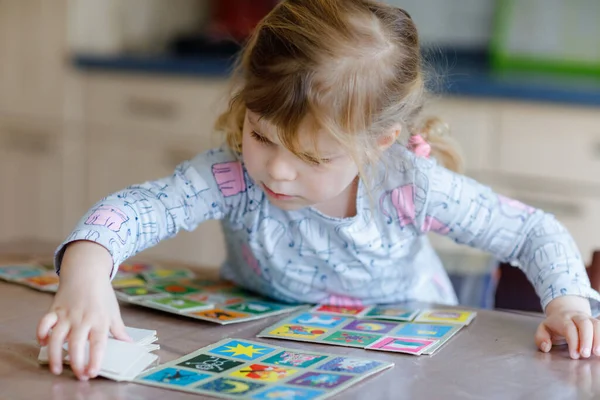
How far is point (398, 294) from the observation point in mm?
1256

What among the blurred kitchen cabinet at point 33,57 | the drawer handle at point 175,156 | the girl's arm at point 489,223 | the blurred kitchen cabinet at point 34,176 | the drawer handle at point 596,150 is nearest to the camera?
the girl's arm at point 489,223

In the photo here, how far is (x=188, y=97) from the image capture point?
107 inches

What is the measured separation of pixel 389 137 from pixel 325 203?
15 centimetres

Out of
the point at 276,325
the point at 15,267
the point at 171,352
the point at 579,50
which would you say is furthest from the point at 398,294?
the point at 579,50

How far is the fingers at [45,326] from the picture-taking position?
85 centimetres

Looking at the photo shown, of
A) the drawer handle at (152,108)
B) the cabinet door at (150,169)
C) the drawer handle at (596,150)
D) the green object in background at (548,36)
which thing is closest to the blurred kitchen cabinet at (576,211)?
the drawer handle at (596,150)

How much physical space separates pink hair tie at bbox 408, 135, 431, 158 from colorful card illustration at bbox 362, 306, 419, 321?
219 mm

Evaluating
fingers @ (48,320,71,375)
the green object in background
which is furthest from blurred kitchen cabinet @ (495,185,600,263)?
fingers @ (48,320,71,375)

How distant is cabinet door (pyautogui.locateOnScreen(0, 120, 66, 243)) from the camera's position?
298 centimetres

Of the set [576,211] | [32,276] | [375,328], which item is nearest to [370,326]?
[375,328]

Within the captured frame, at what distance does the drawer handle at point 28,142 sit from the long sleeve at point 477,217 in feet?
6.72

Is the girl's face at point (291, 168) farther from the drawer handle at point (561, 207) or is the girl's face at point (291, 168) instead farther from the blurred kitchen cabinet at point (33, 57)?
the blurred kitchen cabinet at point (33, 57)

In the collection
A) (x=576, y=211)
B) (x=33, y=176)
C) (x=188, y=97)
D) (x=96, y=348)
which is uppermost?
(x=188, y=97)

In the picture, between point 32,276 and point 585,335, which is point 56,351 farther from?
point 585,335
